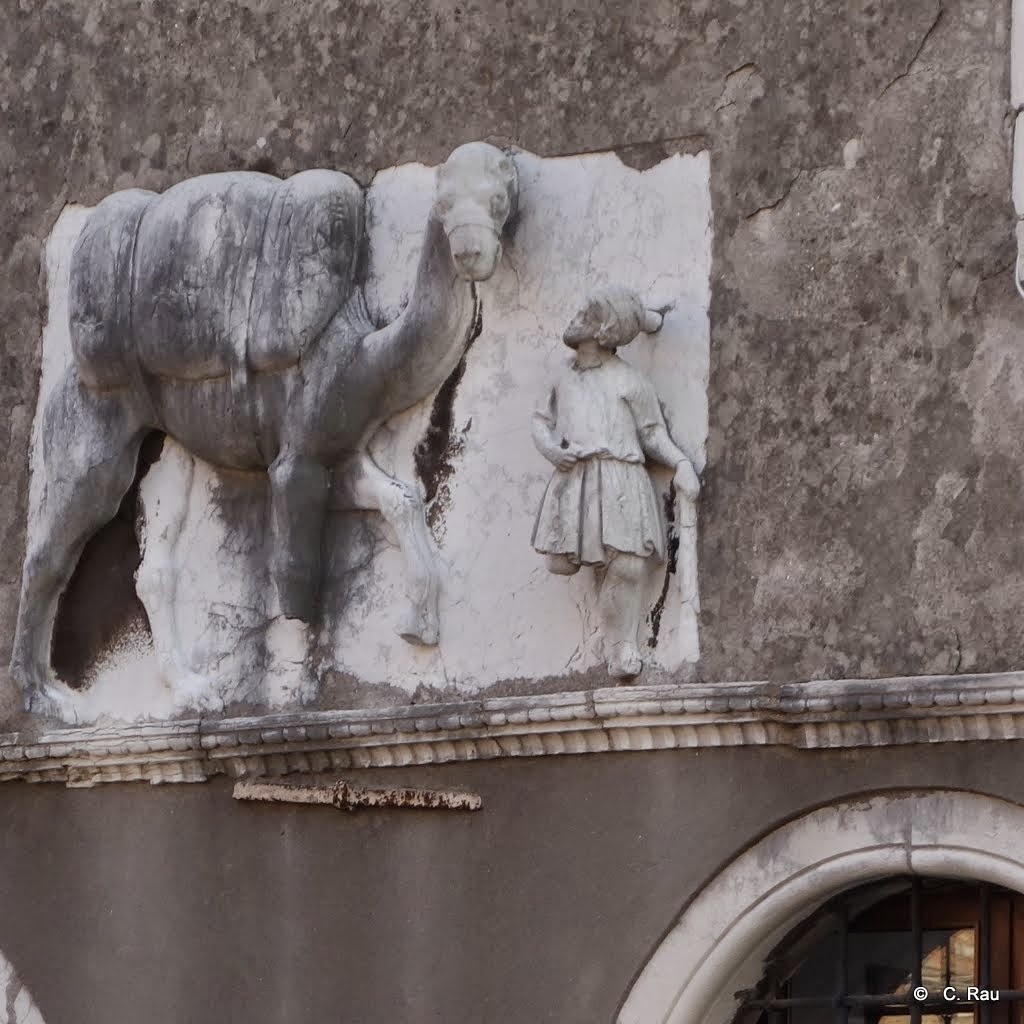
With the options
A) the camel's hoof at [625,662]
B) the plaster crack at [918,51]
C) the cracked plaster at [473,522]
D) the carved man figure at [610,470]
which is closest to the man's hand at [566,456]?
the carved man figure at [610,470]

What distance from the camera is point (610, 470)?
31.3 feet

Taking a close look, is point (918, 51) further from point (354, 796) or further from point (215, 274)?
point (354, 796)

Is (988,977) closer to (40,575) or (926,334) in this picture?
(926,334)

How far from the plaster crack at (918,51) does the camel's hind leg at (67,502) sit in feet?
8.88

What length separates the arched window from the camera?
9234 mm

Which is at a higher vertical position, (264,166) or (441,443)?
(264,166)

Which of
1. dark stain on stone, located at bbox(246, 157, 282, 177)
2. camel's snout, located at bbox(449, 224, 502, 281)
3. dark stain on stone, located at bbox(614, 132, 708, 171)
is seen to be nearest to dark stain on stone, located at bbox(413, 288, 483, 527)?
camel's snout, located at bbox(449, 224, 502, 281)

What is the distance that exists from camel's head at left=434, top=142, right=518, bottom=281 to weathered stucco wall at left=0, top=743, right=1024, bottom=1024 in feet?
4.97

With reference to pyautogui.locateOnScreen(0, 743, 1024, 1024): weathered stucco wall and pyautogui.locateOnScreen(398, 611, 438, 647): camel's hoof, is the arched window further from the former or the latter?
pyautogui.locateOnScreen(398, 611, 438, 647): camel's hoof

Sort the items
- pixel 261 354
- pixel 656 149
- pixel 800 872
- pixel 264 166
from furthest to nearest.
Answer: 1. pixel 264 166
2. pixel 261 354
3. pixel 656 149
4. pixel 800 872

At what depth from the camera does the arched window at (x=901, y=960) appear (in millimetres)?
9234

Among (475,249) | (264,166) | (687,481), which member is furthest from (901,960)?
(264,166)

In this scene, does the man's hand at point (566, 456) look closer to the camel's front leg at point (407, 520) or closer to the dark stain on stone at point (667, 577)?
the dark stain on stone at point (667, 577)

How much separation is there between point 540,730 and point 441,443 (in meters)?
1.05
